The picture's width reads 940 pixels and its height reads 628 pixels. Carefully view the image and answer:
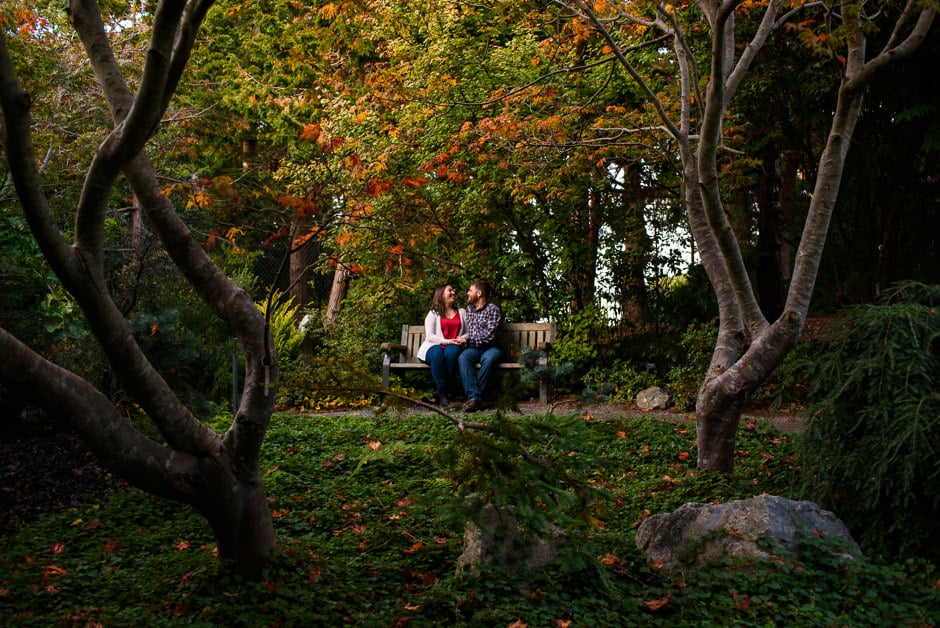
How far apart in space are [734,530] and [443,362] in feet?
20.1

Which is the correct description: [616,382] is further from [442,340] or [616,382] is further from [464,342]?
[442,340]

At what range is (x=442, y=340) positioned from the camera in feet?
33.3

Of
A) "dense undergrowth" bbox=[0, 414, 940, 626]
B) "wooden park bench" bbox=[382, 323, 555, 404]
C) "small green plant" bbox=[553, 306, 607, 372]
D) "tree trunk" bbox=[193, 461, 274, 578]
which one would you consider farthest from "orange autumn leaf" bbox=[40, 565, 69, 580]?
"small green plant" bbox=[553, 306, 607, 372]

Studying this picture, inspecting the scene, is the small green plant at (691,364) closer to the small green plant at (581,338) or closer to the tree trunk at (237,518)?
the small green plant at (581,338)

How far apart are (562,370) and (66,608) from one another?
685cm

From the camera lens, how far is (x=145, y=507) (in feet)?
18.2

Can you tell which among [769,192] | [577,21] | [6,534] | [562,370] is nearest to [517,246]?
[562,370]

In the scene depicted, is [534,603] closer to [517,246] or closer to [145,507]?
[145,507]

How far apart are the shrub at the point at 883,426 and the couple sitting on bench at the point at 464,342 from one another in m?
5.23

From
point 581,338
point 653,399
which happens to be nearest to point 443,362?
point 581,338

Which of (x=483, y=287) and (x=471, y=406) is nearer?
(x=471, y=406)

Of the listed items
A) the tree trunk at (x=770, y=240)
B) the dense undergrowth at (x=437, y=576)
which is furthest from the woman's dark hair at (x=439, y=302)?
the dense undergrowth at (x=437, y=576)

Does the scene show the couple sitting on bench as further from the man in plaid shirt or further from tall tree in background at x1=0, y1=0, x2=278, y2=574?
tall tree in background at x1=0, y1=0, x2=278, y2=574

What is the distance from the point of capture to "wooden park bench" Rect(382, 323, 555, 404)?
1038 centimetres
